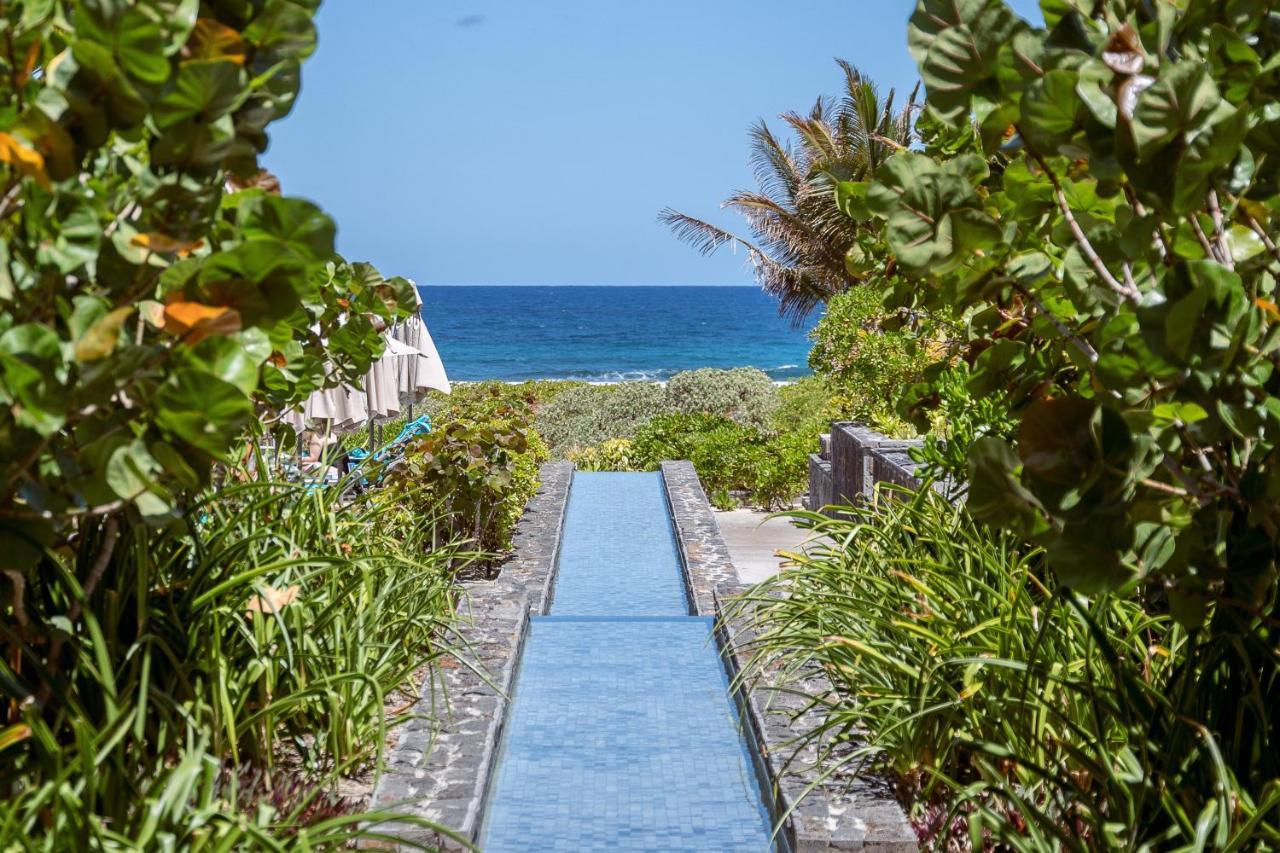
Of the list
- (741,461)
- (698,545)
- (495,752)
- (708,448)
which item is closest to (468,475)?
(698,545)

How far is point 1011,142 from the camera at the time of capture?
291cm

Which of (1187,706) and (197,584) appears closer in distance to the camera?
(1187,706)

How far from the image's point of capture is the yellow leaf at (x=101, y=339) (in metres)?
2.07

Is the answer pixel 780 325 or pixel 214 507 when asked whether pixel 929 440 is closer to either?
pixel 214 507

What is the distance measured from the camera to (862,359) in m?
13.3

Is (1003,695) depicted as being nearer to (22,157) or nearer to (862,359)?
(22,157)

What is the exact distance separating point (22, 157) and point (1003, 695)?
3.04m

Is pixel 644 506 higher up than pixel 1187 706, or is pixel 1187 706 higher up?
pixel 1187 706

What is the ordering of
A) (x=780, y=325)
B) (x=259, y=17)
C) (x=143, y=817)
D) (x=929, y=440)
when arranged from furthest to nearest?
1. (x=780, y=325)
2. (x=929, y=440)
3. (x=143, y=817)
4. (x=259, y=17)

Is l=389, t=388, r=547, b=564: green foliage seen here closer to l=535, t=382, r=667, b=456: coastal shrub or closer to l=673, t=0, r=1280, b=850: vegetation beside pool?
l=673, t=0, r=1280, b=850: vegetation beside pool

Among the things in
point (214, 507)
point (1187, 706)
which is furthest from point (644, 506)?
point (1187, 706)

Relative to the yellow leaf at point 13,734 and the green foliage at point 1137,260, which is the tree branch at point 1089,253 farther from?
the yellow leaf at point 13,734

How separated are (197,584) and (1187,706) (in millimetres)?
2788

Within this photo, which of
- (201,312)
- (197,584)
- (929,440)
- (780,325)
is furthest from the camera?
(780,325)
